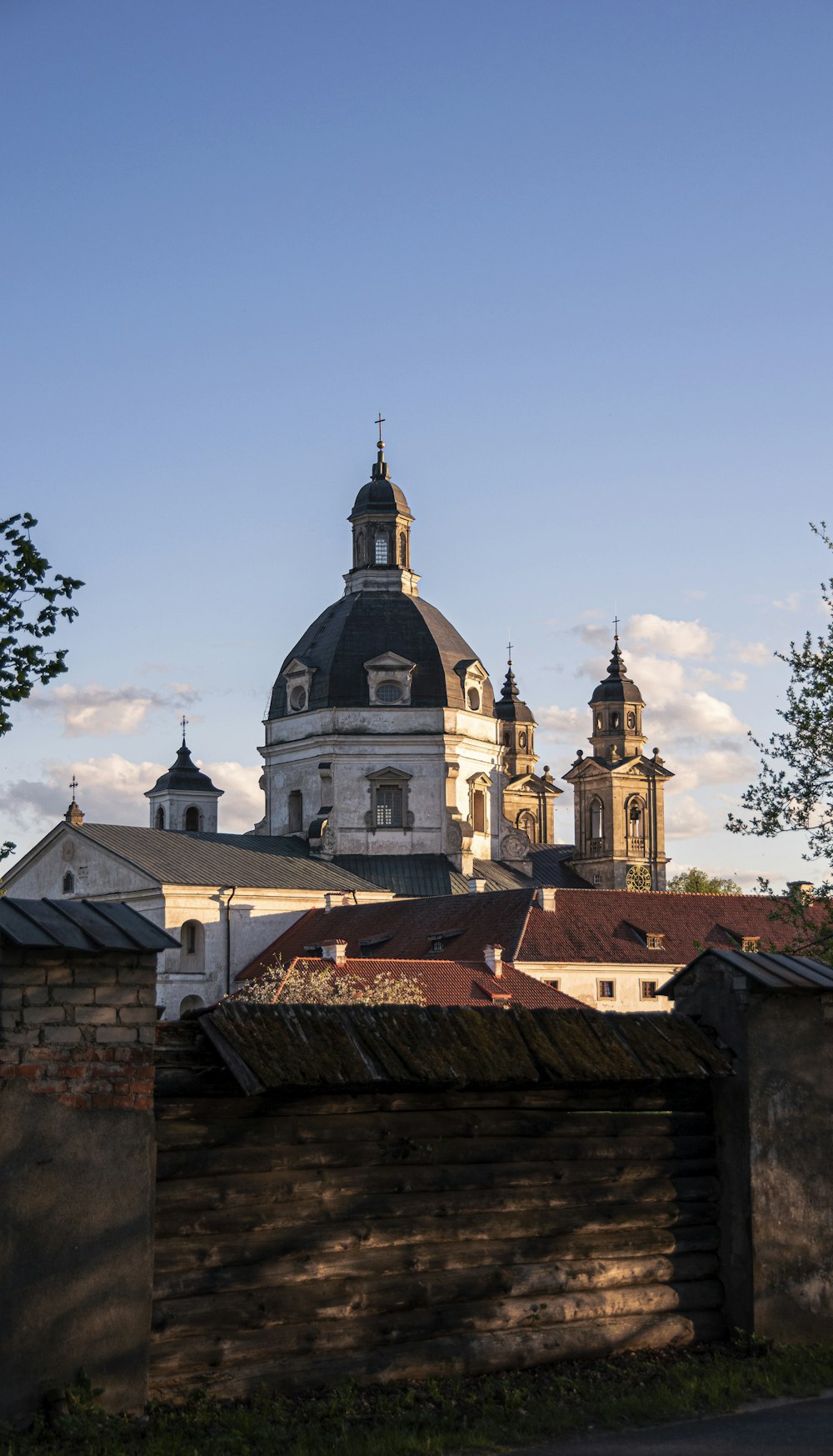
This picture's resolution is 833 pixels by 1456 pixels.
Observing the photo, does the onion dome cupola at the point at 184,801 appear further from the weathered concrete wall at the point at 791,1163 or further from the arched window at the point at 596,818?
the weathered concrete wall at the point at 791,1163

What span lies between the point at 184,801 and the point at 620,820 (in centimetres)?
2271

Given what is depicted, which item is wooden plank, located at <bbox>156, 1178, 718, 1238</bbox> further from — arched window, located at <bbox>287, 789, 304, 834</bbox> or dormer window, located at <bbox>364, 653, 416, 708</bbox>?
arched window, located at <bbox>287, 789, 304, 834</bbox>

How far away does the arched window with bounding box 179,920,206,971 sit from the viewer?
66.2 meters

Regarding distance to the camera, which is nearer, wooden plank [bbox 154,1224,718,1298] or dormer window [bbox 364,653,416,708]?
wooden plank [bbox 154,1224,718,1298]

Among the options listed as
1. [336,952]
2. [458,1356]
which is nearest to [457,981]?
[336,952]

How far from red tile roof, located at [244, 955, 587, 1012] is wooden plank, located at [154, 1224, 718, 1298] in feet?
125

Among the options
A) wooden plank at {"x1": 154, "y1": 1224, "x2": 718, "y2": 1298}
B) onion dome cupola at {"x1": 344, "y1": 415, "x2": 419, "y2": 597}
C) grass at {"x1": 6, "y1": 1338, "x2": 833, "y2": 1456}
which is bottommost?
grass at {"x1": 6, "y1": 1338, "x2": 833, "y2": 1456}

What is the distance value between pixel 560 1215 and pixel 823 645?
16.8 m

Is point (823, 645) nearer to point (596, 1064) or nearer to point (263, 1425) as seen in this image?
point (596, 1064)

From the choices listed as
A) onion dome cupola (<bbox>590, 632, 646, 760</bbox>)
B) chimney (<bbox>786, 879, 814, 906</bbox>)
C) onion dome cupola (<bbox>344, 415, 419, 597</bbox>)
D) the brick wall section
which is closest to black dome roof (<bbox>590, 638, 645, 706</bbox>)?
onion dome cupola (<bbox>590, 632, 646, 760</bbox>)

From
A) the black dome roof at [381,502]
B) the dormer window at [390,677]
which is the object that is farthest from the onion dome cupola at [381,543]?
the dormer window at [390,677]

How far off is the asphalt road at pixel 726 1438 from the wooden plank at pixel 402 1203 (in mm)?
1732

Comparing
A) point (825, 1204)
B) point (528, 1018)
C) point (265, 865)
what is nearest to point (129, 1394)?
point (528, 1018)

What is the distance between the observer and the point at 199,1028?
32.4 ft
